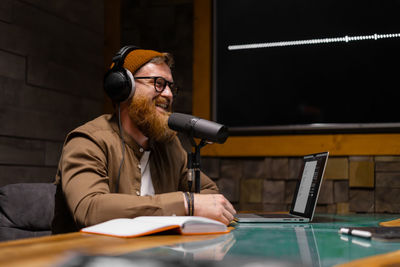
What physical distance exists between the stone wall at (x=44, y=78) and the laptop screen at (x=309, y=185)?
4.59 feet

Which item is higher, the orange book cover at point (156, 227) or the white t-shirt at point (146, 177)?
the white t-shirt at point (146, 177)

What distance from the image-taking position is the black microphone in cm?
141

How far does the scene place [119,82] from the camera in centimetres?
177

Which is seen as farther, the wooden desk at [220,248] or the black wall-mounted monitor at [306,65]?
the black wall-mounted monitor at [306,65]

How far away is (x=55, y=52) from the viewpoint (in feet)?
8.55

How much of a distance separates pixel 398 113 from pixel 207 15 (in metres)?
1.28

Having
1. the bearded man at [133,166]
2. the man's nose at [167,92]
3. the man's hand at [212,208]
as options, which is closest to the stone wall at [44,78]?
the bearded man at [133,166]

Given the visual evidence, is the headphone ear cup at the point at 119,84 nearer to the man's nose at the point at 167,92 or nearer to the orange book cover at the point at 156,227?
the man's nose at the point at 167,92

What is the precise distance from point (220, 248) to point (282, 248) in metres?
0.13

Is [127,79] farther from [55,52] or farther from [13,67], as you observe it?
[55,52]

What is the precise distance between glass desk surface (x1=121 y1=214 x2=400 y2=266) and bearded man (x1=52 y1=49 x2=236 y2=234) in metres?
0.25

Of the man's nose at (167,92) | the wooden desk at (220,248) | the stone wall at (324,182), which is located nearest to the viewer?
the wooden desk at (220,248)

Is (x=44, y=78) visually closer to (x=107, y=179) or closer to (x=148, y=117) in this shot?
(x=148, y=117)

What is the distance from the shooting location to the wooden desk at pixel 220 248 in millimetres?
780
